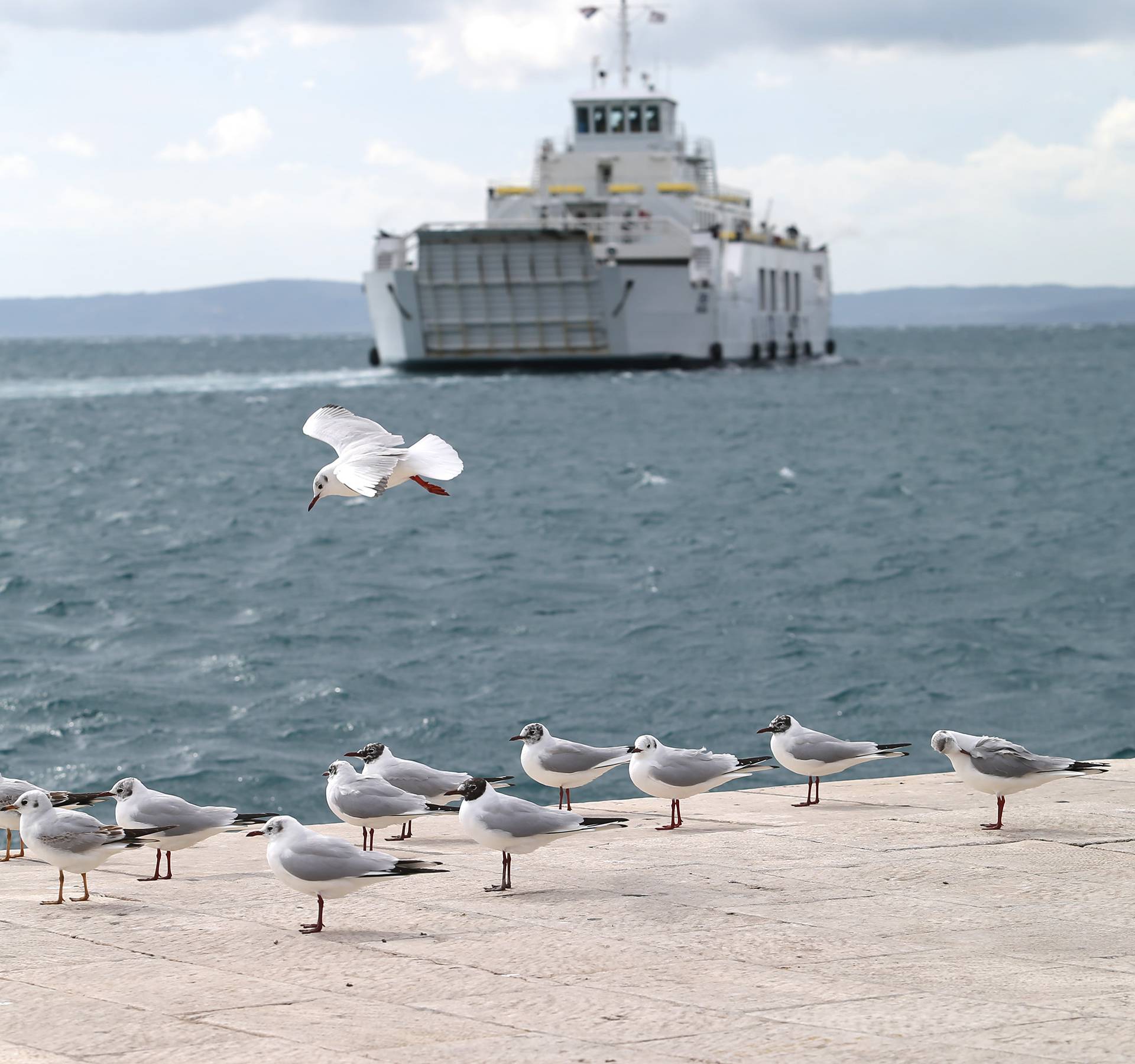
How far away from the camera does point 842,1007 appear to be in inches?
226

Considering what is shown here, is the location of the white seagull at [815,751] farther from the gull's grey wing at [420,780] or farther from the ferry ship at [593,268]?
the ferry ship at [593,268]

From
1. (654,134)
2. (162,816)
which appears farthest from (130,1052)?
(654,134)

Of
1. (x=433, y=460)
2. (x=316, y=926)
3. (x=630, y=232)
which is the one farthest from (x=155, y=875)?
(x=630, y=232)

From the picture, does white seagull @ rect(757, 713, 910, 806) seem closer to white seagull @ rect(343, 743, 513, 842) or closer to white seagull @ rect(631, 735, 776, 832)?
white seagull @ rect(631, 735, 776, 832)

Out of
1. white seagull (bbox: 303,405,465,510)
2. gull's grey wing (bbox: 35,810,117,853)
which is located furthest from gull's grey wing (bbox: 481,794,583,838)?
gull's grey wing (bbox: 35,810,117,853)

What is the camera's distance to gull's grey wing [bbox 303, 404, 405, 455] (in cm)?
928

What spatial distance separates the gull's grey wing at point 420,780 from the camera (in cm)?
898

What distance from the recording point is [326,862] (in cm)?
707

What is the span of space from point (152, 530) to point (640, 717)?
60.0ft

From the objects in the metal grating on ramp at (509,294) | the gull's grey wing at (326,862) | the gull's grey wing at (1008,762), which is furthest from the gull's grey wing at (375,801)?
the metal grating on ramp at (509,294)

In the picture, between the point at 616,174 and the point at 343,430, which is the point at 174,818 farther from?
the point at 616,174

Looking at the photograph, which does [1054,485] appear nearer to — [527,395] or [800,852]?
[527,395]

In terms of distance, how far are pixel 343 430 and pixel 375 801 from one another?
2275 mm

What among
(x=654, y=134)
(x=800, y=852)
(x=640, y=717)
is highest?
(x=654, y=134)
